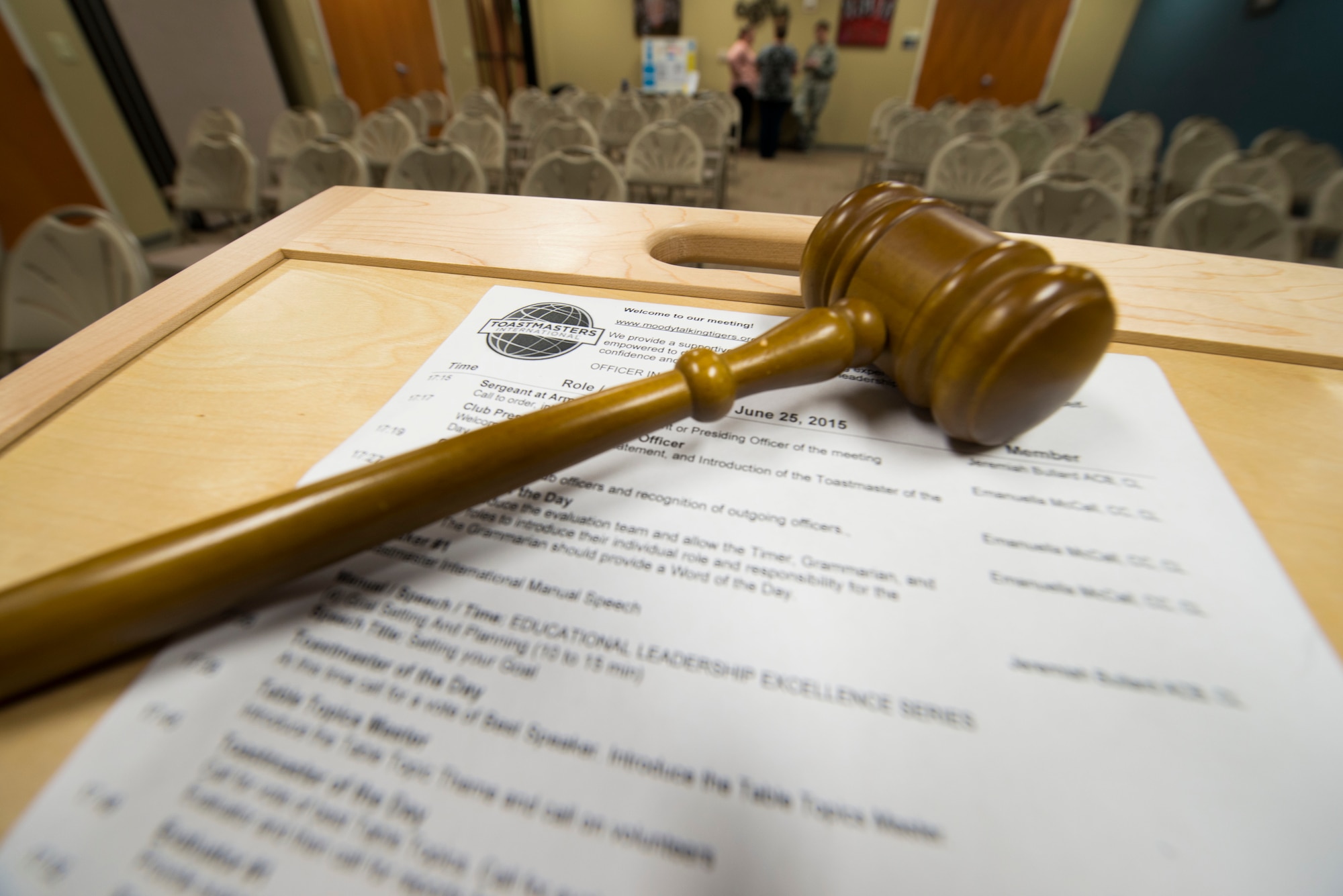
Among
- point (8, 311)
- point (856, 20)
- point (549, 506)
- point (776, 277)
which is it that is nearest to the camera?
point (549, 506)

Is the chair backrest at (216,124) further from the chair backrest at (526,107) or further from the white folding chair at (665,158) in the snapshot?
the white folding chair at (665,158)

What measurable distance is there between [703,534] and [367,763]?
0.18 metres

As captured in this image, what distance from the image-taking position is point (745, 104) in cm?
552

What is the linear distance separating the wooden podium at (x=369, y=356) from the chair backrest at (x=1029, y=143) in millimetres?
2869

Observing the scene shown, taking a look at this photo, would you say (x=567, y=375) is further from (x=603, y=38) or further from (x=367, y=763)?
(x=603, y=38)

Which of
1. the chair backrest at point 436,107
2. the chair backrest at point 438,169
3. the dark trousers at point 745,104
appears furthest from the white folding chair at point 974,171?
the chair backrest at point 436,107

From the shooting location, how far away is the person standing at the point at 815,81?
16.5ft

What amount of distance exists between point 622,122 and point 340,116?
1859 mm

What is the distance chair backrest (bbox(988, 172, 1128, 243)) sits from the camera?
1.30m

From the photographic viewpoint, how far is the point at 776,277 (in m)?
0.50

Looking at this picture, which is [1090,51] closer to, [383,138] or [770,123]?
[770,123]

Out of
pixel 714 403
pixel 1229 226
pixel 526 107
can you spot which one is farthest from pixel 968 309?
pixel 526 107

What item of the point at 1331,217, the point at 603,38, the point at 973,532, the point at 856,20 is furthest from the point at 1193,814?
the point at 603,38

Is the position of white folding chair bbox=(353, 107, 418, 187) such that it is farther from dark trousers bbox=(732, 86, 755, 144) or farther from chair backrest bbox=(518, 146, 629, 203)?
dark trousers bbox=(732, 86, 755, 144)
